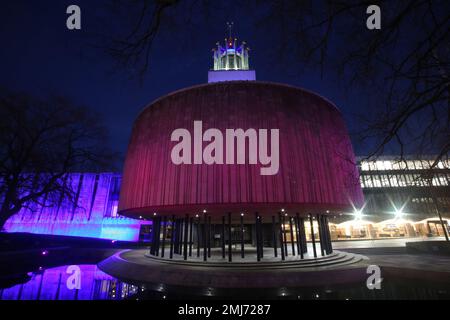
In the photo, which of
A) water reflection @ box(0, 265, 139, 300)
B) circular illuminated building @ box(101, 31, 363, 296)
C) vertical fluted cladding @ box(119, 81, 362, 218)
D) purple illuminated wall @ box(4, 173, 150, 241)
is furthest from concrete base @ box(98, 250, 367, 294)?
purple illuminated wall @ box(4, 173, 150, 241)

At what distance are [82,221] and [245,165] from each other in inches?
1294

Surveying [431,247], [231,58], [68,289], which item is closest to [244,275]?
[68,289]

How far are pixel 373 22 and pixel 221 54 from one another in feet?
105

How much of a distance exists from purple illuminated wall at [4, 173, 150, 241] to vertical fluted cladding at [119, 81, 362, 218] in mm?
22216

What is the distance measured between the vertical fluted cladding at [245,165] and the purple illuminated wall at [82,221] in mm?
22216

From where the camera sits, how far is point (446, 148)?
321cm

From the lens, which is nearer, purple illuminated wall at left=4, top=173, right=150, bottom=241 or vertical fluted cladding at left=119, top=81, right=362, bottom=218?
vertical fluted cladding at left=119, top=81, right=362, bottom=218

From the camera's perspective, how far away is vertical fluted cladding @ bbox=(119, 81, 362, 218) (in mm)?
11039

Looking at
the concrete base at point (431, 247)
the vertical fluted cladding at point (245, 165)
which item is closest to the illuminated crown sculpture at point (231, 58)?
the vertical fluted cladding at point (245, 165)

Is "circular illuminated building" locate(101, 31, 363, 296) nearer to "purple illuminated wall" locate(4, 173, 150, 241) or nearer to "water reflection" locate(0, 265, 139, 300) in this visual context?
"water reflection" locate(0, 265, 139, 300)

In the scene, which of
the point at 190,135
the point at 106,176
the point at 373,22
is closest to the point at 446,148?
the point at 373,22

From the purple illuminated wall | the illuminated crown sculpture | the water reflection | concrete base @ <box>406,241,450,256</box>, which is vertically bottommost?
the water reflection

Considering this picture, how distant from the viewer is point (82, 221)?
33.0m

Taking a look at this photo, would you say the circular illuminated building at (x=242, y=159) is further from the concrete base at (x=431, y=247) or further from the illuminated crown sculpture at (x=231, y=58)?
the illuminated crown sculpture at (x=231, y=58)
